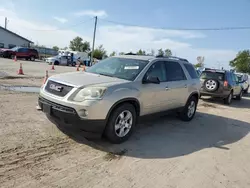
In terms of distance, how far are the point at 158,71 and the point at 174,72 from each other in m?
0.84

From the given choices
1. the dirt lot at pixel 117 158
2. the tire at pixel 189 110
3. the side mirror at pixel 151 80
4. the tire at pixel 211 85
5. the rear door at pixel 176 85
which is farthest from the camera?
the tire at pixel 211 85

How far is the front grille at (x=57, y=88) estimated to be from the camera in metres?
4.26

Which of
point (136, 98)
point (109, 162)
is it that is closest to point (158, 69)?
point (136, 98)

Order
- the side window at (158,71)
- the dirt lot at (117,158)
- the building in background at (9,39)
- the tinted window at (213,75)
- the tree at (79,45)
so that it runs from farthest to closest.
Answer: the tree at (79,45)
the building in background at (9,39)
the tinted window at (213,75)
the side window at (158,71)
the dirt lot at (117,158)

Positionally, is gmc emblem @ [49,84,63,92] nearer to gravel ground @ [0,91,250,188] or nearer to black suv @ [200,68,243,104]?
gravel ground @ [0,91,250,188]

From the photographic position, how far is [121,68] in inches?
212

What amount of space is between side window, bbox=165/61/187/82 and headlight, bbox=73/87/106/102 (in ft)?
7.75

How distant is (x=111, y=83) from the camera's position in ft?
14.6

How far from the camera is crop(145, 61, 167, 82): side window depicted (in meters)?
5.35

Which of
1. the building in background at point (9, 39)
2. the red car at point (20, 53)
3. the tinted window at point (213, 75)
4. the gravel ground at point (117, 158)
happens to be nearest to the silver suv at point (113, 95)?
the gravel ground at point (117, 158)

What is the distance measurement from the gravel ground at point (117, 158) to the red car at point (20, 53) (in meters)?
28.8

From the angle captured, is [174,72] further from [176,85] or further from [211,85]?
[211,85]

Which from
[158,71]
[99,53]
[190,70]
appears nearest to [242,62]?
[99,53]

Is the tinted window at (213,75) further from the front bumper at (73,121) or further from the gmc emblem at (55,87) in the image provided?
the gmc emblem at (55,87)
